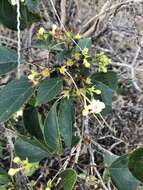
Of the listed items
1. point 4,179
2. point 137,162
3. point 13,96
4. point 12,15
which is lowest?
point 4,179

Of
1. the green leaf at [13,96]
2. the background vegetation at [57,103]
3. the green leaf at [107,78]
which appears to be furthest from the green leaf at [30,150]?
the green leaf at [107,78]

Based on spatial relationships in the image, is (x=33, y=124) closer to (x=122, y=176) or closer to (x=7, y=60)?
(x=7, y=60)

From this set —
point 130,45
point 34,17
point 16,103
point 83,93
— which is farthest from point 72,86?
point 130,45

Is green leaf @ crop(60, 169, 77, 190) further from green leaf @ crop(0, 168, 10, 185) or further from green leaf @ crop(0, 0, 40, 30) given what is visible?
green leaf @ crop(0, 0, 40, 30)

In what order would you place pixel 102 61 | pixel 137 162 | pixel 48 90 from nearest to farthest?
pixel 137 162 < pixel 48 90 < pixel 102 61

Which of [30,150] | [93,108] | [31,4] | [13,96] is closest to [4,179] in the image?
[30,150]

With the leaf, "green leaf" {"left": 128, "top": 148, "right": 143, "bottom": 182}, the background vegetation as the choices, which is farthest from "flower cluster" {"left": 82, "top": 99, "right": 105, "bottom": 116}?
the leaf
